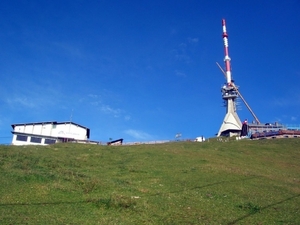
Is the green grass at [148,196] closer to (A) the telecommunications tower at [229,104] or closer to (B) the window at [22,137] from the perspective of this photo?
(B) the window at [22,137]

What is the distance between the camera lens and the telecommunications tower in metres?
105

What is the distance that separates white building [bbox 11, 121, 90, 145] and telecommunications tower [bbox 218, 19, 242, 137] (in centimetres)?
5251

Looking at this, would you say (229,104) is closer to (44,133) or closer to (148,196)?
(44,133)

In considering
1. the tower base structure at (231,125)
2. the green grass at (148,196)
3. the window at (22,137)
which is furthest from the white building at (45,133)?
the tower base structure at (231,125)

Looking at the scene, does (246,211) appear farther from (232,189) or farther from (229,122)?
(229,122)

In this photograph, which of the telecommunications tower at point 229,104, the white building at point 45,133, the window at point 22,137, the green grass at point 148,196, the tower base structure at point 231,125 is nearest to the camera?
the green grass at point 148,196

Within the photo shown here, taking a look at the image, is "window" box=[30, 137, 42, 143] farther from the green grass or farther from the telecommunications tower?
the telecommunications tower

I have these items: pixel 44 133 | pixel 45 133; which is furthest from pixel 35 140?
pixel 45 133

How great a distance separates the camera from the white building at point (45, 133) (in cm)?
7512

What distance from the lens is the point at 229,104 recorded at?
375 ft

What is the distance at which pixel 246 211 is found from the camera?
58.3ft

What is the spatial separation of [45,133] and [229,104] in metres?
69.7

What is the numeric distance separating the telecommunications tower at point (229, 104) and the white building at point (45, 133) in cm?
5251

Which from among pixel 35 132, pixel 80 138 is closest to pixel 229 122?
pixel 80 138
